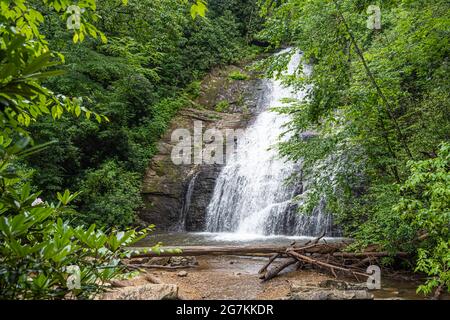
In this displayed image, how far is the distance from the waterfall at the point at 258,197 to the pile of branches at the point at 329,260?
4.05 m

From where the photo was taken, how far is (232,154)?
1605cm

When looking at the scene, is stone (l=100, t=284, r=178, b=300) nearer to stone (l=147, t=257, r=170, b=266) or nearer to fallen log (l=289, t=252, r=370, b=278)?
stone (l=147, t=257, r=170, b=266)

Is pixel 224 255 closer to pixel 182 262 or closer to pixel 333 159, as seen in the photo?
pixel 182 262

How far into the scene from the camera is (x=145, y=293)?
4078 millimetres

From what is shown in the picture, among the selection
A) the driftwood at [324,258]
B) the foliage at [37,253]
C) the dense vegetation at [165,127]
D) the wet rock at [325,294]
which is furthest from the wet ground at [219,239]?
the foliage at [37,253]

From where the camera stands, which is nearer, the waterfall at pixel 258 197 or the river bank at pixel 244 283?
the river bank at pixel 244 283

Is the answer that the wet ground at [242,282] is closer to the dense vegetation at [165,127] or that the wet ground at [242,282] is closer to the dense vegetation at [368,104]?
the dense vegetation at [165,127]

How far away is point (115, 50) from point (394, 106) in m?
12.3

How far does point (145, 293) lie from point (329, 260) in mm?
4333

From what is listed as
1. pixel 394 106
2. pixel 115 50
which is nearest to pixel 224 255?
pixel 394 106

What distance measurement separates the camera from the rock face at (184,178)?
1438 centimetres

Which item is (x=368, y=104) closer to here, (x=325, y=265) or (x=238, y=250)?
(x=325, y=265)

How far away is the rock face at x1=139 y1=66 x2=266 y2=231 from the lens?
47.2 feet

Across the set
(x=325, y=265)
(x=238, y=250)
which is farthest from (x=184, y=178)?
(x=325, y=265)
